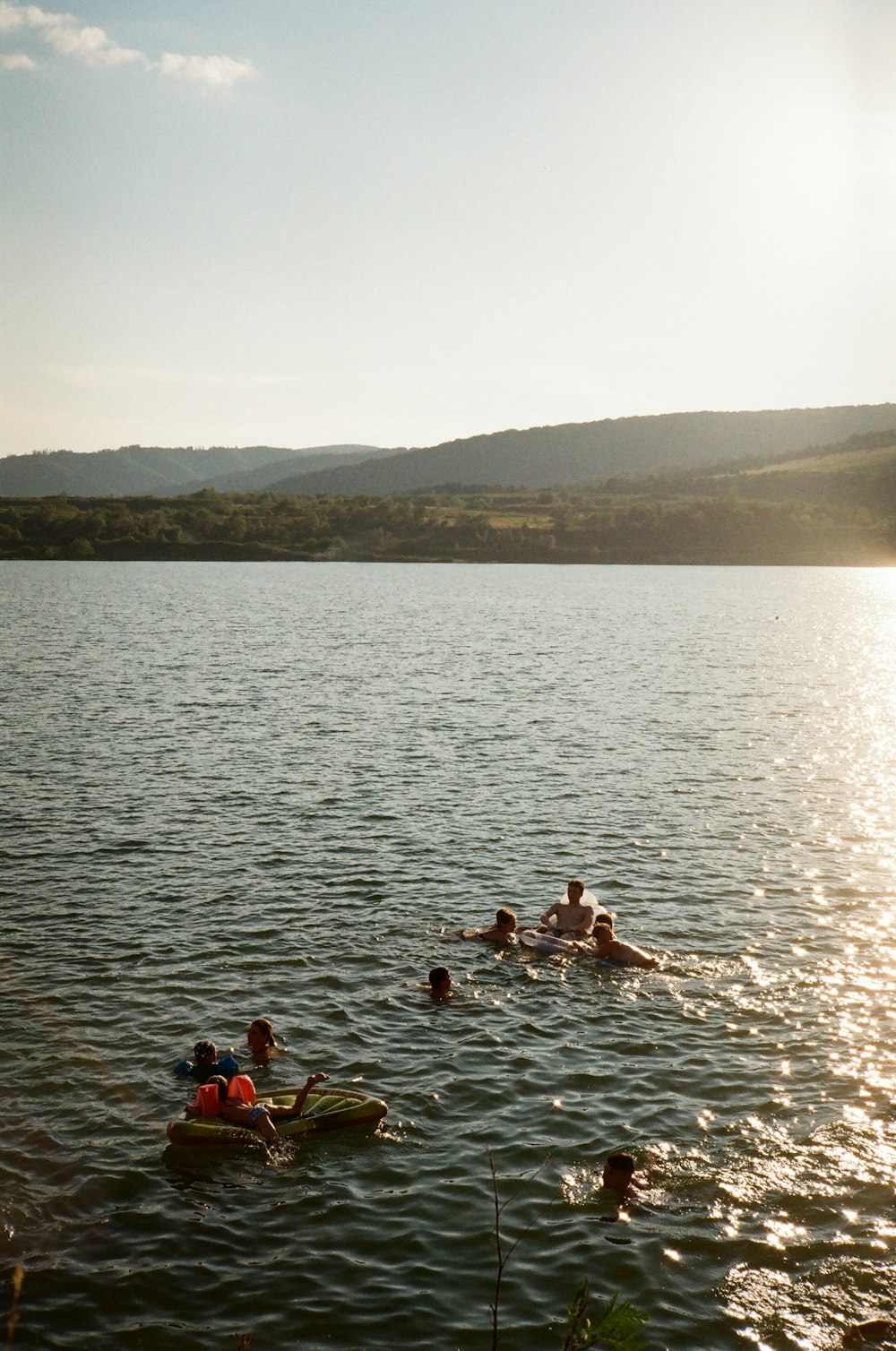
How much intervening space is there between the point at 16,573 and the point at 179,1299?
180989 mm

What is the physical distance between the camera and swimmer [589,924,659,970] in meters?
25.7

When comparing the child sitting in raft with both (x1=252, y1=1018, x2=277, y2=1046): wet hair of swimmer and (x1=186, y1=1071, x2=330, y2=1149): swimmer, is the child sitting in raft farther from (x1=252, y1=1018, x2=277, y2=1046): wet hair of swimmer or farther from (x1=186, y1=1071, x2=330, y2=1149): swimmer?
(x1=252, y1=1018, x2=277, y2=1046): wet hair of swimmer

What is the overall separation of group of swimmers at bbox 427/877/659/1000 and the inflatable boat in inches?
240

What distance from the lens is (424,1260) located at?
1529 cm

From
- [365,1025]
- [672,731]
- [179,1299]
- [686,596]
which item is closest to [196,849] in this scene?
[365,1025]

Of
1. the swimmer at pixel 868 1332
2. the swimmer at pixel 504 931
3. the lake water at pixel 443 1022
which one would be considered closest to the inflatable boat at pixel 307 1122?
the lake water at pixel 443 1022

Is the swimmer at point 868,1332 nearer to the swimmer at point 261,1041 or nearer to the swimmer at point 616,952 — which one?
the swimmer at point 261,1041

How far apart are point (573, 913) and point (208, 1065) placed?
1091cm

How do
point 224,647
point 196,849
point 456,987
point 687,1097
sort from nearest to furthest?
point 687,1097
point 456,987
point 196,849
point 224,647

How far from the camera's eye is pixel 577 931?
2709 cm

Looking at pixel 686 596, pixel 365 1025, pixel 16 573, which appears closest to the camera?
pixel 365 1025

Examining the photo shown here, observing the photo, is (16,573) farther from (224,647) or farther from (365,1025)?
(365,1025)

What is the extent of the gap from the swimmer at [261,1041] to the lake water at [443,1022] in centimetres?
49

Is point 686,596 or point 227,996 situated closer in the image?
point 227,996
